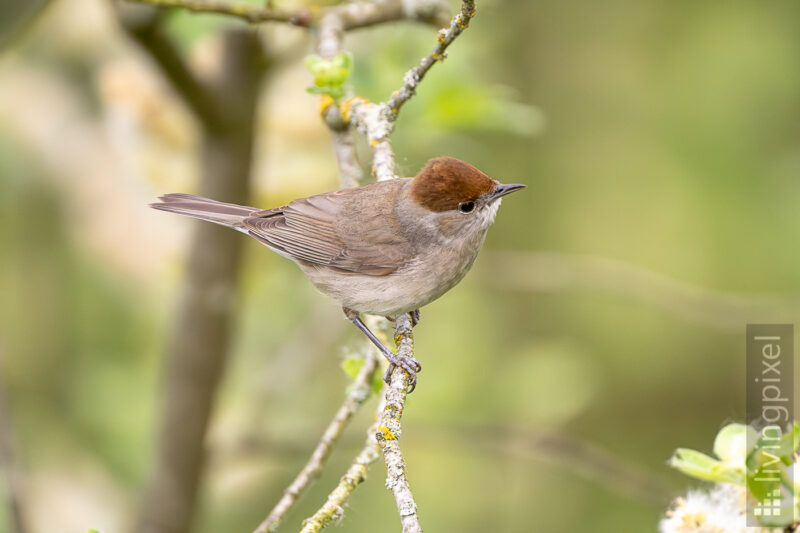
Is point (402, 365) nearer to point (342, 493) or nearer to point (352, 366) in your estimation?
point (352, 366)

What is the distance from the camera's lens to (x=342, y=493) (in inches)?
79.7

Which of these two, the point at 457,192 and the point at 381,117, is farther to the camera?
the point at 457,192

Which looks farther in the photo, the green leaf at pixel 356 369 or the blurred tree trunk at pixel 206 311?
the blurred tree trunk at pixel 206 311

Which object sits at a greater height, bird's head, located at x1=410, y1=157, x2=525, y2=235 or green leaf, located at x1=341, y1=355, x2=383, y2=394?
bird's head, located at x1=410, y1=157, x2=525, y2=235

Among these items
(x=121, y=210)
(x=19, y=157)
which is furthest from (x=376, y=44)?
(x=19, y=157)

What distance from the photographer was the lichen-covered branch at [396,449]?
176cm

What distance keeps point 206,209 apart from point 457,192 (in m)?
1.07

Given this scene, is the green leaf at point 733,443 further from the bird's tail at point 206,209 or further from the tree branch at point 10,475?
the tree branch at point 10,475

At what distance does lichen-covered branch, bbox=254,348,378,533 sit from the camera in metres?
2.17

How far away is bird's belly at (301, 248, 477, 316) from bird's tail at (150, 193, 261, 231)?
535mm

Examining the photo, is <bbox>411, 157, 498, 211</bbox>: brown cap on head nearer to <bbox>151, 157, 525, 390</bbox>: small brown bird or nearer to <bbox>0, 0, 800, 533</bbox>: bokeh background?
<bbox>151, 157, 525, 390</bbox>: small brown bird

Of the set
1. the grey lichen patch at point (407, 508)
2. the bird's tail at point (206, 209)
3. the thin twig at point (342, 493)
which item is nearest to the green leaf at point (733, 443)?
the grey lichen patch at point (407, 508)

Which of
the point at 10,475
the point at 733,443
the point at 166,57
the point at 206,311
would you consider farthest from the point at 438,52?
the point at 10,475

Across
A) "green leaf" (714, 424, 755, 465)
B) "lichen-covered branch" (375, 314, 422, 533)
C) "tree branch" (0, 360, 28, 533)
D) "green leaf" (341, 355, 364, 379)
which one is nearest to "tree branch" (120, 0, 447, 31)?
"green leaf" (341, 355, 364, 379)
